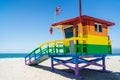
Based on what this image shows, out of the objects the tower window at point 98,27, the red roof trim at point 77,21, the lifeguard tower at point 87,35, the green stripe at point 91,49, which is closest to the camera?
the green stripe at point 91,49

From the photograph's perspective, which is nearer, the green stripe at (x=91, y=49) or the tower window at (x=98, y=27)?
the green stripe at (x=91, y=49)

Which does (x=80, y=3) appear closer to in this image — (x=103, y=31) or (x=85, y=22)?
(x=85, y=22)

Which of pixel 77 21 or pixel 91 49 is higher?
pixel 77 21

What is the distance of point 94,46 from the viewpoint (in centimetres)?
1630

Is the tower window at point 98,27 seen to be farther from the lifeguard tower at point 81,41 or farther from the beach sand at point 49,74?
the beach sand at point 49,74

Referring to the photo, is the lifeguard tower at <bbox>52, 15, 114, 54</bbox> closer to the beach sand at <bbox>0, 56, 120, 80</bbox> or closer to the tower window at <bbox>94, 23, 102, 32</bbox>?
the tower window at <bbox>94, 23, 102, 32</bbox>

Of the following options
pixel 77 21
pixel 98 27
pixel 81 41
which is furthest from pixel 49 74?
pixel 98 27

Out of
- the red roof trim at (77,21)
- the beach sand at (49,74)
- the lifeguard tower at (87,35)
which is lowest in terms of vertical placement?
the beach sand at (49,74)

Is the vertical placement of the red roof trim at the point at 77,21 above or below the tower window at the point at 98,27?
above

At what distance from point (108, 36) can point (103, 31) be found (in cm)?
108

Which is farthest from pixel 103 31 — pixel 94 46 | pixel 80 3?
pixel 80 3

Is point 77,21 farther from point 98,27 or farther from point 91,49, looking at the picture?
point 91,49

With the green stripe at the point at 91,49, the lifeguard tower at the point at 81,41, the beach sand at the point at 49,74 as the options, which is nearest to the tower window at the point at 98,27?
the lifeguard tower at the point at 81,41

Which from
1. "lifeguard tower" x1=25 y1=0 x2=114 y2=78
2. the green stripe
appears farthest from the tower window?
the green stripe
